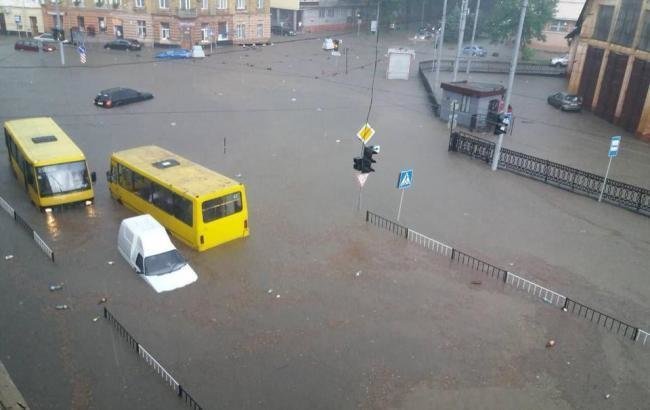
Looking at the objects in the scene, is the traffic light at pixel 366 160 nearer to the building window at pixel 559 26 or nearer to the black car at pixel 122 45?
the black car at pixel 122 45

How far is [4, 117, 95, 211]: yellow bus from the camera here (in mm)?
16516

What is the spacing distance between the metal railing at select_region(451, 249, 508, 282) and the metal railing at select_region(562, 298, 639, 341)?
175 centimetres

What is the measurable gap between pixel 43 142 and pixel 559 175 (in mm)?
19478

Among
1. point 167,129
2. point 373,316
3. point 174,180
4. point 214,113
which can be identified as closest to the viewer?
point 373,316

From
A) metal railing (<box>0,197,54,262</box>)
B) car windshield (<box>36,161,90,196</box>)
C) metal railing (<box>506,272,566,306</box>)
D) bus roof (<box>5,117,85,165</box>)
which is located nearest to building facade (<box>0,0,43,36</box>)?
bus roof (<box>5,117,85,165</box>)

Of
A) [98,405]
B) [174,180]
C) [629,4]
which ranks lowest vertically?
[98,405]

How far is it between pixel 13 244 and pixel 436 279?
11.7m

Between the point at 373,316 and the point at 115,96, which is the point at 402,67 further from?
the point at 373,316

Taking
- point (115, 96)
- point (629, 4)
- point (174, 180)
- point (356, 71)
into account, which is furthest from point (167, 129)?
point (629, 4)

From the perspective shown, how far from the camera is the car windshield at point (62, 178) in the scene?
16.5 metres

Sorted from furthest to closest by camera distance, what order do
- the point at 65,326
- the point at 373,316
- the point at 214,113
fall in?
the point at 214,113, the point at 373,316, the point at 65,326

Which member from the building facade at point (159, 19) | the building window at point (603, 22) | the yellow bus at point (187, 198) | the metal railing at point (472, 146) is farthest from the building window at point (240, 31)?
the yellow bus at point (187, 198)

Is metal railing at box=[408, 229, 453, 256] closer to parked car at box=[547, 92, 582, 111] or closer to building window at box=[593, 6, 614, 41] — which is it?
parked car at box=[547, 92, 582, 111]

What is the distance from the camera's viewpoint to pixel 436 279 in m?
14.3
